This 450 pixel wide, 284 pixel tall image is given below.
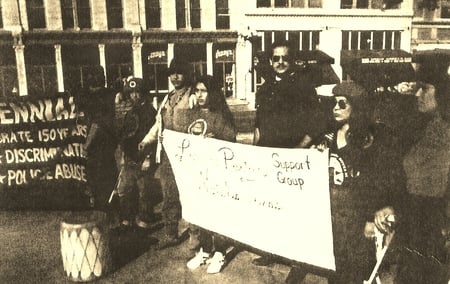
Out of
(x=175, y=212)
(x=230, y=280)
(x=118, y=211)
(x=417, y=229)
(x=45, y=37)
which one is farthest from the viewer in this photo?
(x=45, y=37)

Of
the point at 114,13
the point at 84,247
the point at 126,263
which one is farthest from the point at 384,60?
the point at 114,13

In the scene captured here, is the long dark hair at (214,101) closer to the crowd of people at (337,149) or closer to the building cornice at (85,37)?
the crowd of people at (337,149)

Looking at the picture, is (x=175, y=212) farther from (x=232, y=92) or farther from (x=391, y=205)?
(x=391, y=205)

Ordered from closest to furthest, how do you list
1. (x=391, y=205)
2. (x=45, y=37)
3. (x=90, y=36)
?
(x=391, y=205) → (x=90, y=36) → (x=45, y=37)

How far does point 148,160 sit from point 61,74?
2.34m

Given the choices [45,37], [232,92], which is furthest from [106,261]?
[45,37]

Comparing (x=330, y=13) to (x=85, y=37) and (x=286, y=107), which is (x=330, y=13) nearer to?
(x=286, y=107)

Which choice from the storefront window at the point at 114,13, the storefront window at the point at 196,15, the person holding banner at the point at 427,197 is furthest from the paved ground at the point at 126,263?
the storefront window at the point at 114,13

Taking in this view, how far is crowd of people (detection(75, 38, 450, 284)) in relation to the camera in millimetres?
2766

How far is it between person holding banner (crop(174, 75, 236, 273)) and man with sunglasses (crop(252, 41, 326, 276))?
0.31 m

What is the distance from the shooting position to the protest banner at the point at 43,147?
4145mm

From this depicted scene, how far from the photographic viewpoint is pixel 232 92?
14.8 ft

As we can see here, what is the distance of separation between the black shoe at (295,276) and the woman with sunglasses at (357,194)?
0.38 meters

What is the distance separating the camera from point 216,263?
11.1 ft
